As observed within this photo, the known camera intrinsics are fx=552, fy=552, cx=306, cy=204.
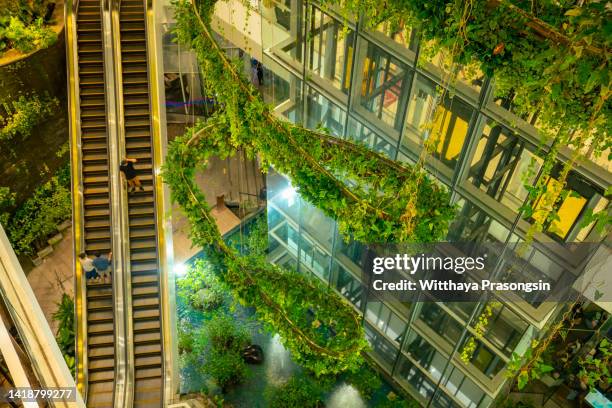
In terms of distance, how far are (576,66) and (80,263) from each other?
9816 mm

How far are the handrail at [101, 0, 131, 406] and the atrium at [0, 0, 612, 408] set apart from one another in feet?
0.17

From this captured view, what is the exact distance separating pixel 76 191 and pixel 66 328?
2.90 metres

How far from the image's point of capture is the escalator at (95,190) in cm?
1084

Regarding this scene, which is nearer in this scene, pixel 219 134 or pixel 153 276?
pixel 219 134

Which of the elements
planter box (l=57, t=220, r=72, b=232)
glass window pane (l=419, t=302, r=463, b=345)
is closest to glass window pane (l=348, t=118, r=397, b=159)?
glass window pane (l=419, t=302, r=463, b=345)

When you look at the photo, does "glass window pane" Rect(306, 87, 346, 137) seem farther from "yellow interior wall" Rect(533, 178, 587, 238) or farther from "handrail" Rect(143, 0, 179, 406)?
"yellow interior wall" Rect(533, 178, 587, 238)

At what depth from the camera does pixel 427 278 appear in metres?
10.1

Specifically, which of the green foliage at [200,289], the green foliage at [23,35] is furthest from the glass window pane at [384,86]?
the green foliage at [23,35]

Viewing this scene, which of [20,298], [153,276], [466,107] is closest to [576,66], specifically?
[466,107]

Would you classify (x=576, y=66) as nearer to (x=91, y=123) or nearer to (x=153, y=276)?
(x=153, y=276)

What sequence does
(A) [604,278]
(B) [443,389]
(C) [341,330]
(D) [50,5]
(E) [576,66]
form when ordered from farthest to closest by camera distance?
(D) [50,5]
(B) [443,389]
(C) [341,330]
(A) [604,278]
(E) [576,66]

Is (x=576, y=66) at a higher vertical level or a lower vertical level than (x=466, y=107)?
higher

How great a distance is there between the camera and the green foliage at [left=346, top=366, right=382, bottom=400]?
40.3 ft

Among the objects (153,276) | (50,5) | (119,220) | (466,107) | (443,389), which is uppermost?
(466,107)
